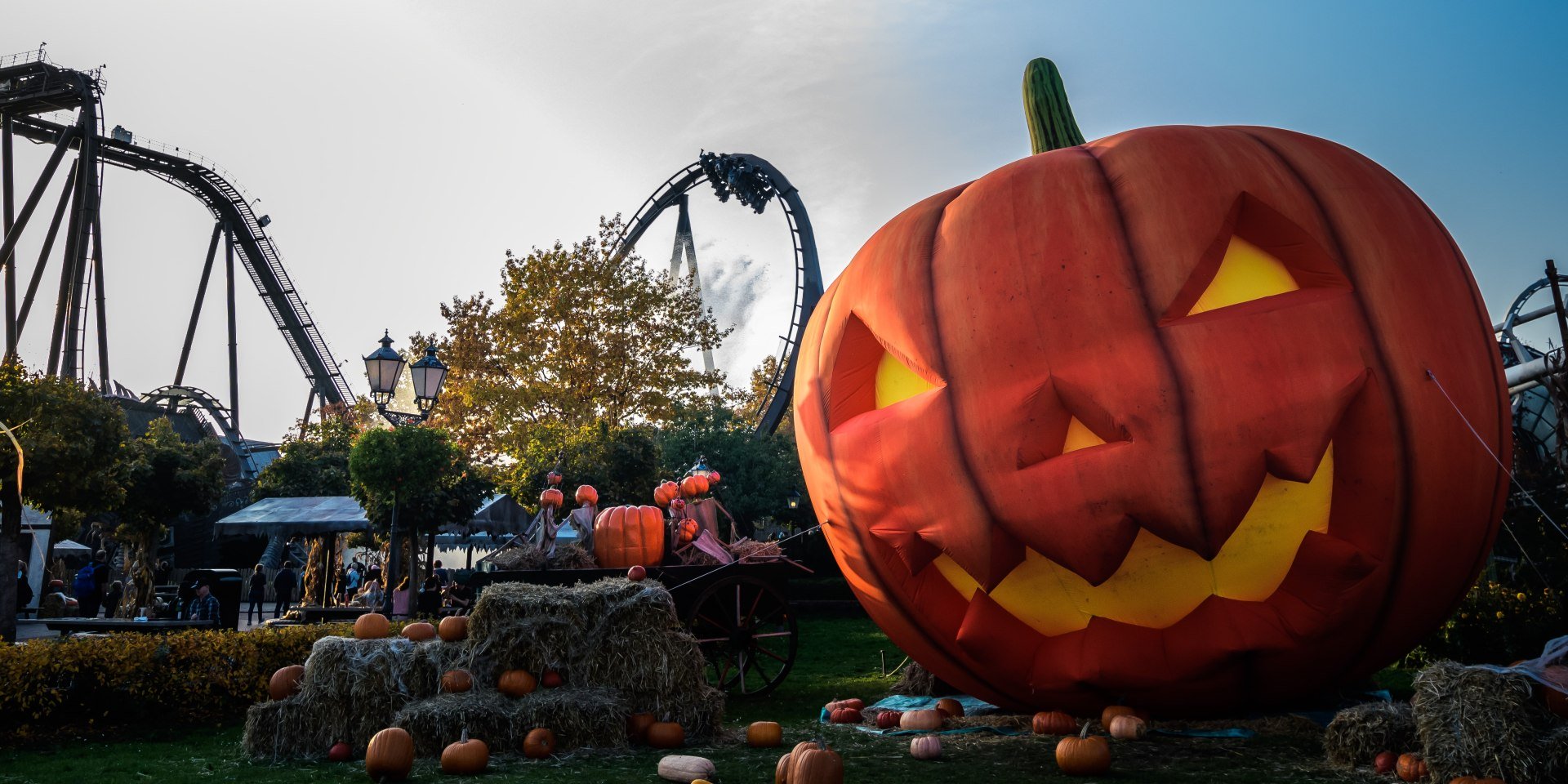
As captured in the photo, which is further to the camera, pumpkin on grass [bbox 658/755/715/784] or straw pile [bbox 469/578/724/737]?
straw pile [bbox 469/578/724/737]

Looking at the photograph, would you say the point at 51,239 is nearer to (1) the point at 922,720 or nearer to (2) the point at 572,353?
(2) the point at 572,353

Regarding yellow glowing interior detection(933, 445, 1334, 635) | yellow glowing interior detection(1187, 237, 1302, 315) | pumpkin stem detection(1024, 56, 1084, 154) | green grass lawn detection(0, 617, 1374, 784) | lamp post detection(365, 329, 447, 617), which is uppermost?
pumpkin stem detection(1024, 56, 1084, 154)

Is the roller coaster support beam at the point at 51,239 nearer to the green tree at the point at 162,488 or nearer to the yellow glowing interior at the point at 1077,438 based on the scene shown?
the green tree at the point at 162,488

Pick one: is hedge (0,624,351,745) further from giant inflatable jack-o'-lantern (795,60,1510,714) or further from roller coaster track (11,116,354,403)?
roller coaster track (11,116,354,403)

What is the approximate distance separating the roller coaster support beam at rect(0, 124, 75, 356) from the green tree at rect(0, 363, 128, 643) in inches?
603

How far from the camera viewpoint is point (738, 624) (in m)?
8.91

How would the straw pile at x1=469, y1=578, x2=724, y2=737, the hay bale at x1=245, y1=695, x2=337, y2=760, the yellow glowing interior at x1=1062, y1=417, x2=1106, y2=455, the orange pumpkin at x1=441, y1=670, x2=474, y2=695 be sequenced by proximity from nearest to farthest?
1. the yellow glowing interior at x1=1062, y1=417, x2=1106, y2=455
2. the hay bale at x1=245, y1=695, x2=337, y2=760
3. the orange pumpkin at x1=441, y1=670, x2=474, y2=695
4. the straw pile at x1=469, y1=578, x2=724, y2=737

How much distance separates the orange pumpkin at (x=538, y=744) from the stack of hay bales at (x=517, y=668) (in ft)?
0.34

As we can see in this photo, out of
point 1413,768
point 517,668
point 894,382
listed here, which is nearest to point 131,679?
point 517,668

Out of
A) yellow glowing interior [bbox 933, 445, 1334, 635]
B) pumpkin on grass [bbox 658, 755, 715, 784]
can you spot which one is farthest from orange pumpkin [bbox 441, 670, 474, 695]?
yellow glowing interior [bbox 933, 445, 1334, 635]

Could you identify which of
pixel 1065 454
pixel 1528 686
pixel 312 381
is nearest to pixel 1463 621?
pixel 1528 686

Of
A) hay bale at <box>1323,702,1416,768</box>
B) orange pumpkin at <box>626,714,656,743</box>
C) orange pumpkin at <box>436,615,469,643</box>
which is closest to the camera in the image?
A: hay bale at <box>1323,702,1416,768</box>

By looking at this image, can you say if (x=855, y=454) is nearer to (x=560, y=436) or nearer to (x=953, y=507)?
(x=953, y=507)

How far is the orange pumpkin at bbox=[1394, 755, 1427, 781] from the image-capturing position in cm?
462
